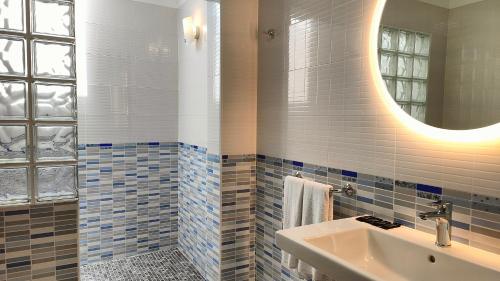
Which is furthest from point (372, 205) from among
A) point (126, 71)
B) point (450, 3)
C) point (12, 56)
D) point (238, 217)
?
point (126, 71)

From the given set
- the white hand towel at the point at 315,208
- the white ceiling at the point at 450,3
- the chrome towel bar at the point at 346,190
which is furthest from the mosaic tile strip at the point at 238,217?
the white ceiling at the point at 450,3

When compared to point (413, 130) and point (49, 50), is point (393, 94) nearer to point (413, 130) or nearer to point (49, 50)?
point (413, 130)

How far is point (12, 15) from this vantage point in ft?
4.75

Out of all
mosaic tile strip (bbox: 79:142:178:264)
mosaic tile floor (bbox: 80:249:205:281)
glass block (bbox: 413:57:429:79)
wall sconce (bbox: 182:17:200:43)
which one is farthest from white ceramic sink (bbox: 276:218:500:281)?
mosaic tile strip (bbox: 79:142:178:264)

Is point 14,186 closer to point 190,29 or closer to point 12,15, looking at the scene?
point 12,15

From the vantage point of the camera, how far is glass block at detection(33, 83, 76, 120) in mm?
1523

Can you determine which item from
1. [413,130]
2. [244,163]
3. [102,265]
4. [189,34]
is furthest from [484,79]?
[102,265]

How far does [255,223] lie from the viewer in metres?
2.34

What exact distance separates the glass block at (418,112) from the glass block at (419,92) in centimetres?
2

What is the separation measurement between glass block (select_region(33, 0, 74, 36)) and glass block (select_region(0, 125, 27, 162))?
448 mm

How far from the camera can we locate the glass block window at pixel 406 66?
128 centimetres

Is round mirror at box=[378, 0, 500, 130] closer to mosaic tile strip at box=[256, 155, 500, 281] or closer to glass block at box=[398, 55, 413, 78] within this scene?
glass block at box=[398, 55, 413, 78]

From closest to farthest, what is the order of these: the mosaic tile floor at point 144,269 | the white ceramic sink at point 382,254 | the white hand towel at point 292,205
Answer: the white ceramic sink at point 382,254, the white hand towel at point 292,205, the mosaic tile floor at point 144,269

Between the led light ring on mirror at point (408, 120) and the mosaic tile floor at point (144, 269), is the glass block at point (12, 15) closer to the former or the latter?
the led light ring on mirror at point (408, 120)
